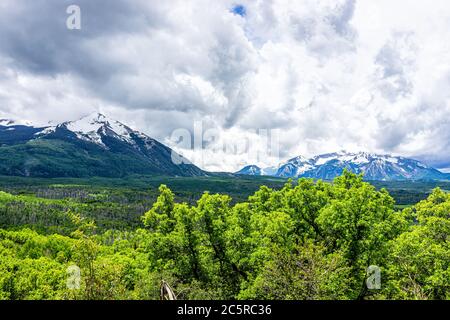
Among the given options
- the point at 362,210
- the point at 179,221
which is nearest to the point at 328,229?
the point at 362,210

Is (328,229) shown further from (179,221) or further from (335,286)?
(179,221)

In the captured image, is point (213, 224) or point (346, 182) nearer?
point (213, 224)

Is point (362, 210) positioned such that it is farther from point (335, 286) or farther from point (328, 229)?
point (335, 286)

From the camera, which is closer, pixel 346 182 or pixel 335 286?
pixel 335 286

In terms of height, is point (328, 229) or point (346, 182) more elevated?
point (346, 182)

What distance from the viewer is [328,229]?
3681cm

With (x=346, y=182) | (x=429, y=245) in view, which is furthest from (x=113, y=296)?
(x=346, y=182)
